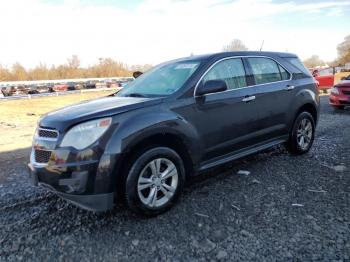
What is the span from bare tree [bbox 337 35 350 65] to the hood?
233 ft

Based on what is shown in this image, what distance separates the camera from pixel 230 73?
4539mm

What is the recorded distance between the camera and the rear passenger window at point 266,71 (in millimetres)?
4875

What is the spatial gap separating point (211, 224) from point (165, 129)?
1112mm

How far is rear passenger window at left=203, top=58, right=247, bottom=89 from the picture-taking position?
4324 millimetres

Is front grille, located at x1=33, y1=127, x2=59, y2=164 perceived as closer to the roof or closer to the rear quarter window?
the roof

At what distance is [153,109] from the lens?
367cm

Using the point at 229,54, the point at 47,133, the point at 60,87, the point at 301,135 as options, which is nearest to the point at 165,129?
the point at 47,133

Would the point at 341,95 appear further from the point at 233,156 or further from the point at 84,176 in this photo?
the point at 84,176

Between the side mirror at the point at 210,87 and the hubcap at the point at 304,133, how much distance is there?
2237 millimetres

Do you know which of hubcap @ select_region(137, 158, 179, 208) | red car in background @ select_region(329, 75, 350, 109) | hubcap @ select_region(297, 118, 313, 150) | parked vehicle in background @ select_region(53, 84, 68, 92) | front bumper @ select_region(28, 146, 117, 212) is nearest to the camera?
front bumper @ select_region(28, 146, 117, 212)

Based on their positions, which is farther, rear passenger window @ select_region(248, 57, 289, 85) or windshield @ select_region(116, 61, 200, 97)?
rear passenger window @ select_region(248, 57, 289, 85)

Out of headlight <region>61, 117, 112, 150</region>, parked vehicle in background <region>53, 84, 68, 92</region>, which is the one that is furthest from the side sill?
parked vehicle in background <region>53, 84, 68, 92</region>

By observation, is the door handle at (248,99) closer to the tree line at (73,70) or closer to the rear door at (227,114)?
the rear door at (227,114)

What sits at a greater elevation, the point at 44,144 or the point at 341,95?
the point at 44,144
